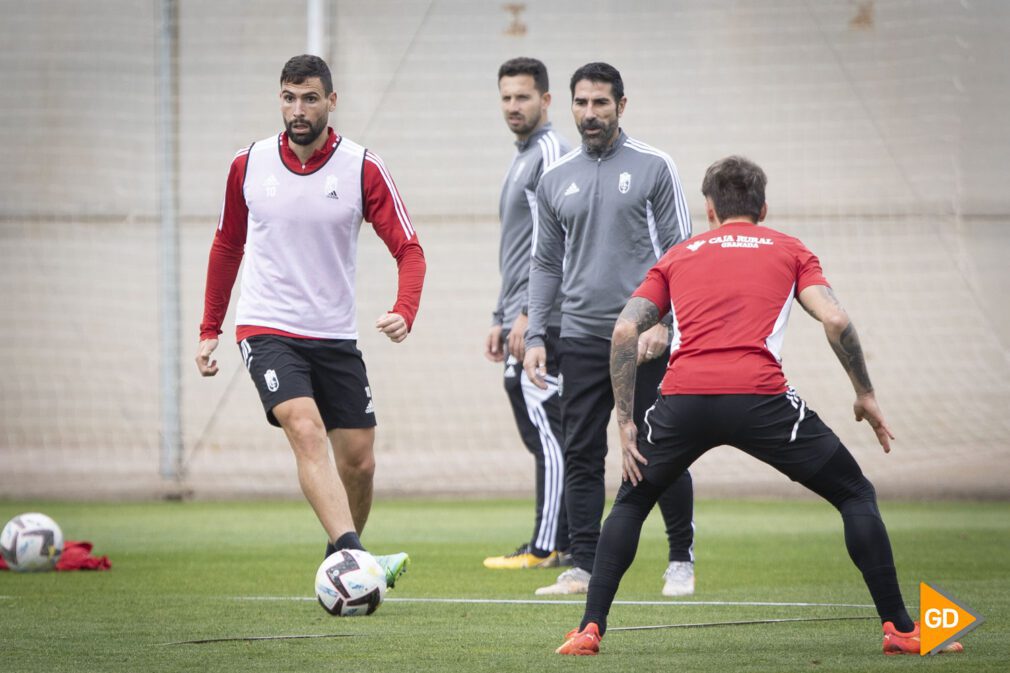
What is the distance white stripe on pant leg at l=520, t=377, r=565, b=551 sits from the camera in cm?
746

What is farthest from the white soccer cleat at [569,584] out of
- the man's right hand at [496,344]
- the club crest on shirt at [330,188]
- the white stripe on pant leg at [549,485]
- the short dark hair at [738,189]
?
the short dark hair at [738,189]

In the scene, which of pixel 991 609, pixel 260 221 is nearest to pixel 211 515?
pixel 260 221

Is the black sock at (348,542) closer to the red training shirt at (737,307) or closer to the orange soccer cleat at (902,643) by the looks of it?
the red training shirt at (737,307)

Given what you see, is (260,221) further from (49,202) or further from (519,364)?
(49,202)

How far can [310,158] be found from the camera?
5.98 metres

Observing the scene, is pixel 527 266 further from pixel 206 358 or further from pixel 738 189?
pixel 738 189

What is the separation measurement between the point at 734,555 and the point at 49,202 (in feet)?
26.5

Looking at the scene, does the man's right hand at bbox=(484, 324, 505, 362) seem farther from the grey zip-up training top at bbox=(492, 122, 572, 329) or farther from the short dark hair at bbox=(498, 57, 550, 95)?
Answer: the short dark hair at bbox=(498, 57, 550, 95)

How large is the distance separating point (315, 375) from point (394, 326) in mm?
Result: 476

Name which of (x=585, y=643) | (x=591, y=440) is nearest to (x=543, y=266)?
(x=591, y=440)

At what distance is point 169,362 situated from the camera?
13.2 meters

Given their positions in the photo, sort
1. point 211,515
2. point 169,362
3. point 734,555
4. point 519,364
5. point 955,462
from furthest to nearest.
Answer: point 169,362 < point 955,462 < point 211,515 < point 734,555 < point 519,364

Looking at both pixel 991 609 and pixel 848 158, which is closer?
pixel 991 609

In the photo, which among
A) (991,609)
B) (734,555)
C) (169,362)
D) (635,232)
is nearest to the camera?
(991,609)
